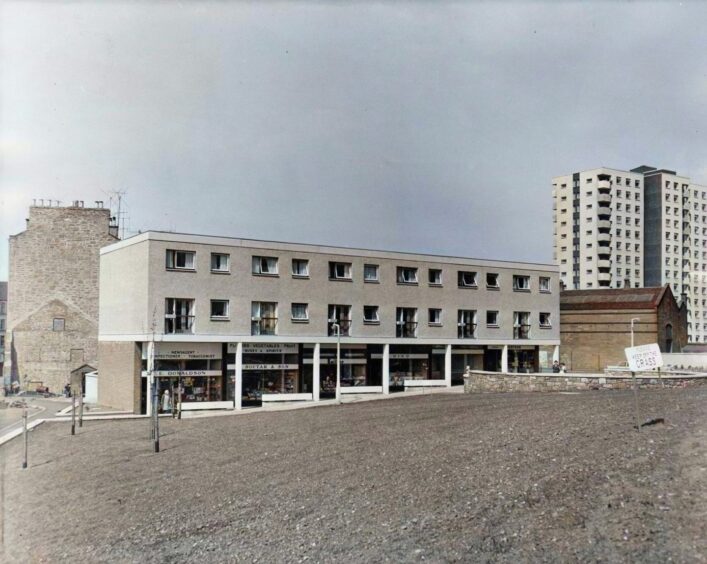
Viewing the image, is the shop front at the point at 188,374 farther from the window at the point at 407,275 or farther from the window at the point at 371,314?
the window at the point at 407,275

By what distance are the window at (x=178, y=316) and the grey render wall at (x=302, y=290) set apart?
0.28 m

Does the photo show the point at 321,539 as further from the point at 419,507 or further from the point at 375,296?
the point at 375,296

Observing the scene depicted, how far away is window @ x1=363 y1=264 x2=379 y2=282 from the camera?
Result: 44.5 metres

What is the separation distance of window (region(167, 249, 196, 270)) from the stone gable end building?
35.7m

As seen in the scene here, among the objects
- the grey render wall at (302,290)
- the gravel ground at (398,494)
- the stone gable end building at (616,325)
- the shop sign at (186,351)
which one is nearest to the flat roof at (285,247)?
the grey render wall at (302,290)

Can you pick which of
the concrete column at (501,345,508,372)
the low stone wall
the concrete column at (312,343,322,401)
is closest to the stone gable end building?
the concrete column at (501,345,508,372)

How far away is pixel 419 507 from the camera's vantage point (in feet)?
40.3

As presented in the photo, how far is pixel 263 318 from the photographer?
40.4m

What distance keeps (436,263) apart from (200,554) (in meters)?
36.4

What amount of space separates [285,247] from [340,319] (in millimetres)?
5503

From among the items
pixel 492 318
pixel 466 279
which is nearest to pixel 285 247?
pixel 466 279

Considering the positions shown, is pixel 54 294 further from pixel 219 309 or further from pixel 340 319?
pixel 340 319

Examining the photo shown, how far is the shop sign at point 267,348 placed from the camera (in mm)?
39606

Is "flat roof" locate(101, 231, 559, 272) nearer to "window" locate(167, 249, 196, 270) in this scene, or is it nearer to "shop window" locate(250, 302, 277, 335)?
"window" locate(167, 249, 196, 270)
